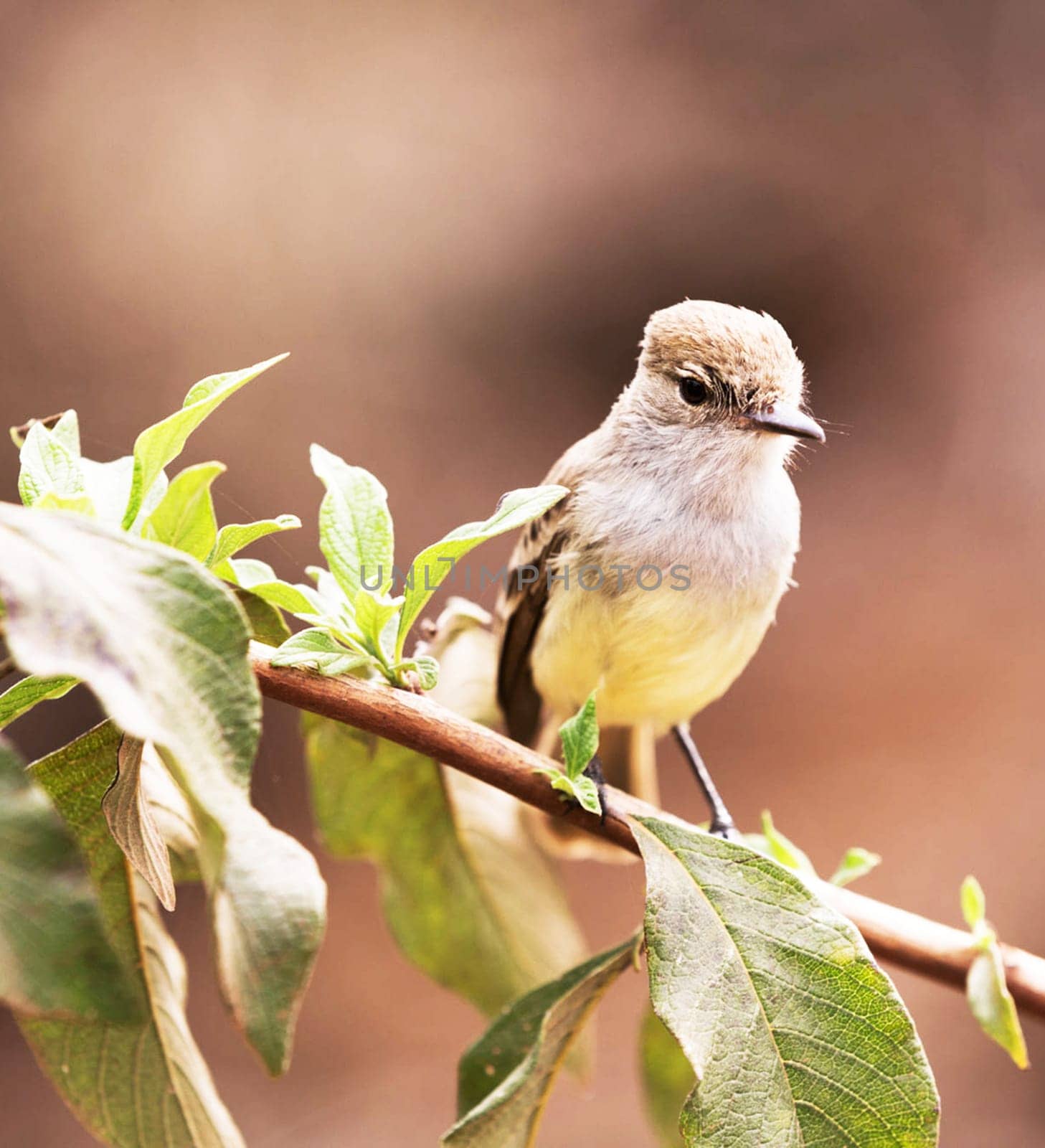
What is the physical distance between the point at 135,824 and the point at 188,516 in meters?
0.20

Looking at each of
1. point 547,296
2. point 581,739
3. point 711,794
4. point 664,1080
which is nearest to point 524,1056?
point 664,1080

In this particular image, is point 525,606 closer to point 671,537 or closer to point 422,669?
point 671,537

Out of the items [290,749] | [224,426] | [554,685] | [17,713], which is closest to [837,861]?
[290,749]

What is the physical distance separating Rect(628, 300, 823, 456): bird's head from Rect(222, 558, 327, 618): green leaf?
0.43 metres

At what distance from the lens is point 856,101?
195 centimetres

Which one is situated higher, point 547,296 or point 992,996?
point 547,296

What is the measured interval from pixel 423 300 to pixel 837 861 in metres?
1.70

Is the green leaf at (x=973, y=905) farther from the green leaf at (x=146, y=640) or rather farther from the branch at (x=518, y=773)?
the green leaf at (x=146, y=640)

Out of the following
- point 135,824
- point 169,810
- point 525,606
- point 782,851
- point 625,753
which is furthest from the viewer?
point 625,753

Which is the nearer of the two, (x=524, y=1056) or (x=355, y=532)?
(x=355, y=532)

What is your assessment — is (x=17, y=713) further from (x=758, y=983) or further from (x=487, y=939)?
(x=487, y=939)

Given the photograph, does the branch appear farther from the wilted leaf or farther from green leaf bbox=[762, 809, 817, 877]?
the wilted leaf

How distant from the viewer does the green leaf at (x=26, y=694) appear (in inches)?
30.4

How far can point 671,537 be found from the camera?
4.08 feet
